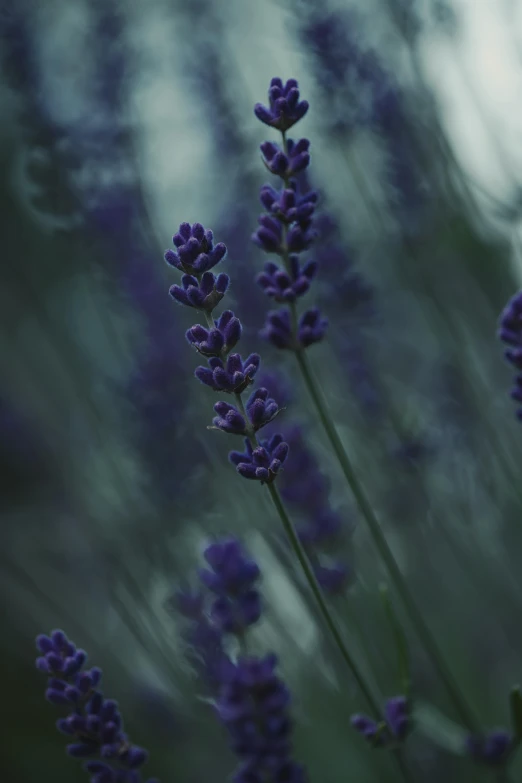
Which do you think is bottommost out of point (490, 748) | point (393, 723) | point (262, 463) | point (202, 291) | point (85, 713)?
point (490, 748)

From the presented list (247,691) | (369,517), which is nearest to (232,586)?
(247,691)

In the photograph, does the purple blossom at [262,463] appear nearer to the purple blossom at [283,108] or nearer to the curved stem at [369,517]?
the curved stem at [369,517]

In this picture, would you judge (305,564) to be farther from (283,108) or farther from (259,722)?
(283,108)

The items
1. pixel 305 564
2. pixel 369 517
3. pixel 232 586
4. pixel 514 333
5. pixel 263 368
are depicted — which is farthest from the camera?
pixel 263 368

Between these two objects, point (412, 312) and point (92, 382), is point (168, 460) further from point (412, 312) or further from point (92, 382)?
point (412, 312)

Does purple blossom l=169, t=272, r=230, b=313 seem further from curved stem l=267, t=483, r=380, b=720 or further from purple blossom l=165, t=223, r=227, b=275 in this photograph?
curved stem l=267, t=483, r=380, b=720

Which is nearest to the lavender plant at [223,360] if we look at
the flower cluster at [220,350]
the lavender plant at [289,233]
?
the flower cluster at [220,350]

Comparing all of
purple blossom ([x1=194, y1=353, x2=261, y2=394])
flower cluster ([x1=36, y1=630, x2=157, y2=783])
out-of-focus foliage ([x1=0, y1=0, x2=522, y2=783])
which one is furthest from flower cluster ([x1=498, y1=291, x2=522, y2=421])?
flower cluster ([x1=36, y1=630, x2=157, y2=783])

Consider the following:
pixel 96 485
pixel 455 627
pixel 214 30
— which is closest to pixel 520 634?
pixel 455 627
